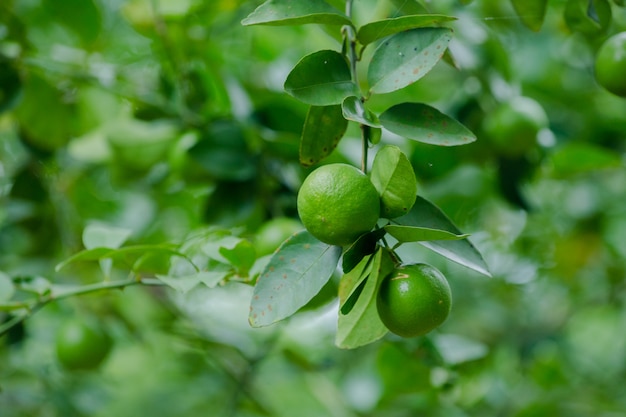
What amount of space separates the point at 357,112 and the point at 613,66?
31 centimetres

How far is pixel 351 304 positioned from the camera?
0.57 metres

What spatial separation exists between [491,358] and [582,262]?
0.53 metres

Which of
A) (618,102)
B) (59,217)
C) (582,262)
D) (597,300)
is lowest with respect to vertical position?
(597,300)

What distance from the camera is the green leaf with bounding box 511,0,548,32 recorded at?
80 centimetres

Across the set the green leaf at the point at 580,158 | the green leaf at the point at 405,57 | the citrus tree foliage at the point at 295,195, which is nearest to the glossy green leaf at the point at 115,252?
the citrus tree foliage at the point at 295,195

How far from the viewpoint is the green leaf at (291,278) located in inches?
22.6

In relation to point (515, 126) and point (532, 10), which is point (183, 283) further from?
point (515, 126)

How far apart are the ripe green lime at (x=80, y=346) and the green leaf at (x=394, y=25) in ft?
2.50

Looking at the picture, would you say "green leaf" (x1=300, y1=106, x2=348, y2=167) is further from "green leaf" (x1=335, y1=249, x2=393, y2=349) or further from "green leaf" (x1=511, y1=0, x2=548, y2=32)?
"green leaf" (x1=511, y1=0, x2=548, y2=32)

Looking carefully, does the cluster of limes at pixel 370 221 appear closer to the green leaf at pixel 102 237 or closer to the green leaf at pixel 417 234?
the green leaf at pixel 417 234

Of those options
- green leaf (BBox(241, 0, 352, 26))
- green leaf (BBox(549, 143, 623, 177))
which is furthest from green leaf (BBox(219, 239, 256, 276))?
green leaf (BBox(549, 143, 623, 177))

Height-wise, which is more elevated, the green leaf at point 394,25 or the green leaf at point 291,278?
the green leaf at point 394,25

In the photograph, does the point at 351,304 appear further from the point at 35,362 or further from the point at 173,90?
the point at 35,362

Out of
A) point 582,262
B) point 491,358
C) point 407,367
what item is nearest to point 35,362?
point 407,367
